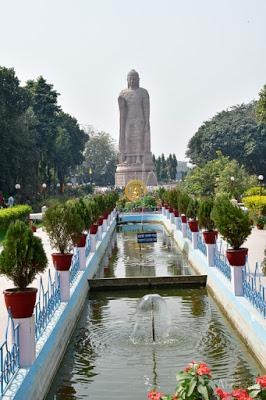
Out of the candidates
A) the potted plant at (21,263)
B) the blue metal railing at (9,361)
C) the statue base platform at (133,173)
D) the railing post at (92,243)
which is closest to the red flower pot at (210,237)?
the railing post at (92,243)

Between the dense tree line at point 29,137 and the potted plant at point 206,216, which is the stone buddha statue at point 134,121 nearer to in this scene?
the dense tree line at point 29,137

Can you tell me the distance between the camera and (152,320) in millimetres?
8688

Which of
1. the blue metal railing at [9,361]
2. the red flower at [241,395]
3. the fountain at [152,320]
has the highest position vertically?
the red flower at [241,395]

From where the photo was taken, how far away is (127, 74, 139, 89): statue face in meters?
50.6

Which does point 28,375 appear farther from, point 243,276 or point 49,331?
point 243,276

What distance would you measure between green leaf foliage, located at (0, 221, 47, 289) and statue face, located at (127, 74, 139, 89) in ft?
151

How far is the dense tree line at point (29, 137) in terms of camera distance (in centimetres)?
3562

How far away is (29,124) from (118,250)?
2448 centimetres

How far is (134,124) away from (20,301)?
45.5 metres

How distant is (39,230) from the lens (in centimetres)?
2405

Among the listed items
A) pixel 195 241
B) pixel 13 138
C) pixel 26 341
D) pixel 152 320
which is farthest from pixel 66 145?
pixel 26 341

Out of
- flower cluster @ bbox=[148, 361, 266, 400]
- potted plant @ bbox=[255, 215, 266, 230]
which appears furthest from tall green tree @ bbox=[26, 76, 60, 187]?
flower cluster @ bbox=[148, 361, 266, 400]

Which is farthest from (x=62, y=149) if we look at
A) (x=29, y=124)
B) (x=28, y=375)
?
(x=28, y=375)

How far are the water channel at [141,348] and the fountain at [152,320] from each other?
0.7 inches
